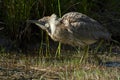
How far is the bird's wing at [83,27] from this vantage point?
6.93 meters

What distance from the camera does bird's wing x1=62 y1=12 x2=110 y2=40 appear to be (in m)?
6.93

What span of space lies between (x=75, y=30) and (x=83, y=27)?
17cm

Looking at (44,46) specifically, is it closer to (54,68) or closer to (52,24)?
(52,24)

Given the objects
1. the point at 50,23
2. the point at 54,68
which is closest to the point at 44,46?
the point at 50,23

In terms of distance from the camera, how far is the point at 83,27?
700 centimetres

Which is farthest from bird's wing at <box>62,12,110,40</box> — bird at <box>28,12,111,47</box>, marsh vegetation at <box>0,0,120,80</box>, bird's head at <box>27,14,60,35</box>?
marsh vegetation at <box>0,0,120,80</box>

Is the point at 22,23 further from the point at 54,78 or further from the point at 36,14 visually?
the point at 54,78

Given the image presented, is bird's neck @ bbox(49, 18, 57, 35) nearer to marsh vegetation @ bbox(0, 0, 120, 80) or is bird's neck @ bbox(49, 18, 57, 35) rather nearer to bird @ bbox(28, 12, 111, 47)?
bird @ bbox(28, 12, 111, 47)

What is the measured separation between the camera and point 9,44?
8102 millimetres

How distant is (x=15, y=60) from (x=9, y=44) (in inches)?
28.8

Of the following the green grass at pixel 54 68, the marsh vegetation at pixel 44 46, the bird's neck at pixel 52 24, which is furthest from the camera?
the bird's neck at pixel 52 24

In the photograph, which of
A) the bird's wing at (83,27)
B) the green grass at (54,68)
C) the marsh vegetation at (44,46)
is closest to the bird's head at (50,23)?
the bird's wing at (83,27)

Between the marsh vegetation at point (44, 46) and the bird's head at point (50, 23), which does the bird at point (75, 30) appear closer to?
the bird's head at point (50, 23)

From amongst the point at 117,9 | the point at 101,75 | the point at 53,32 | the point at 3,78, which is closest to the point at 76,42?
the point at 53,32
